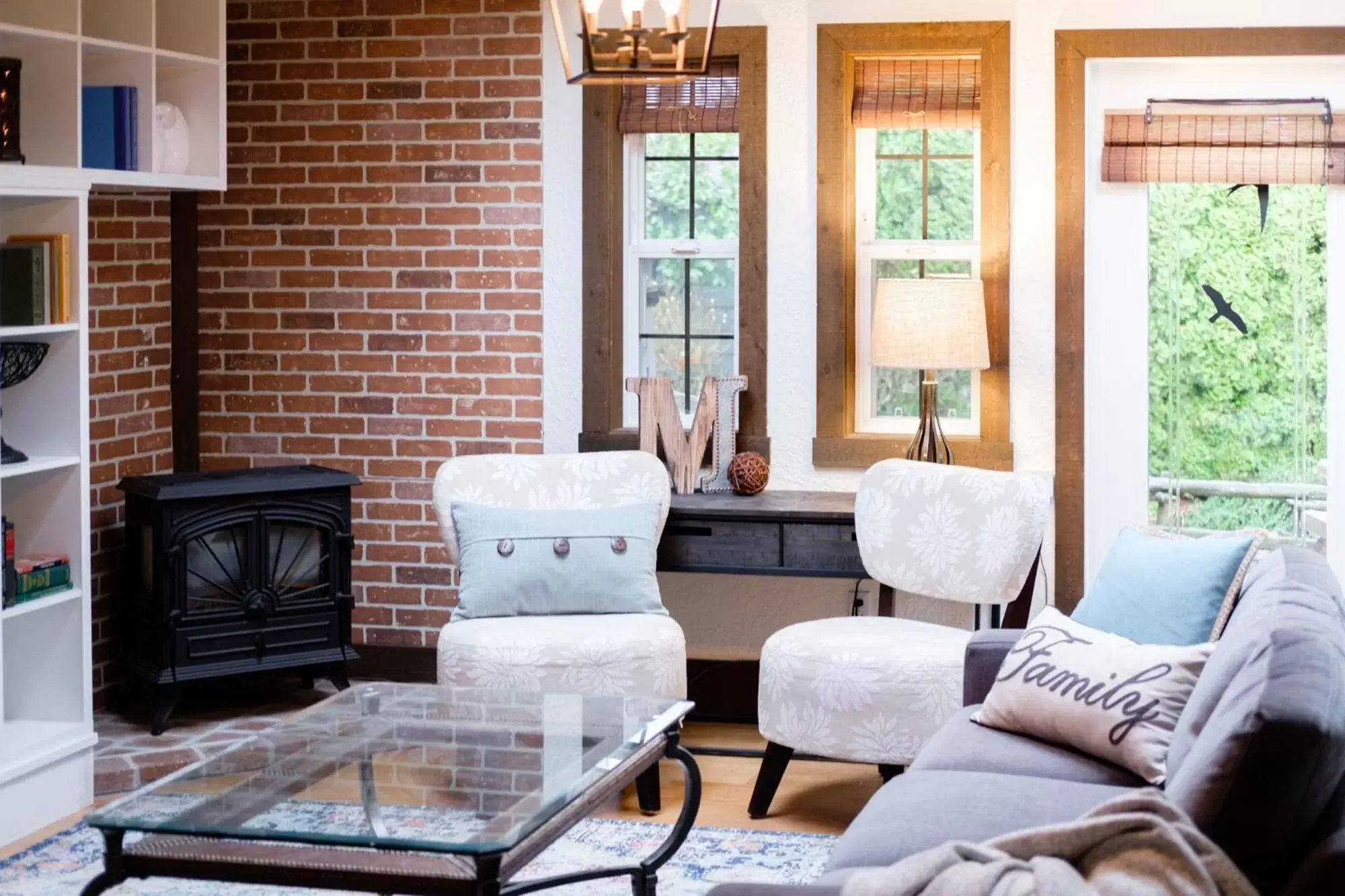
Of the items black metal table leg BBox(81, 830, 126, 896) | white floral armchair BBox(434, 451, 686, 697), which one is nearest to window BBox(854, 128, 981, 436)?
white floral armchair BBox(434, 451, 686, 697)

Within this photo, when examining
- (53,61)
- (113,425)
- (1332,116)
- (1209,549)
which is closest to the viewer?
(1209,549)

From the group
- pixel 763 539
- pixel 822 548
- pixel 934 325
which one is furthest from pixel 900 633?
pixel 934 325

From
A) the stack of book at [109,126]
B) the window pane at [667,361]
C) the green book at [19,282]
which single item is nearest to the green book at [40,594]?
the green book at [19,282]

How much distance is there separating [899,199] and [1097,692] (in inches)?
101

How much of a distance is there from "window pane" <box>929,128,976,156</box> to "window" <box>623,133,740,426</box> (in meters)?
0.68

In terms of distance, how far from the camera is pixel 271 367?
19.1ft

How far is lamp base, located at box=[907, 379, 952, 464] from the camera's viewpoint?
5.17 metres

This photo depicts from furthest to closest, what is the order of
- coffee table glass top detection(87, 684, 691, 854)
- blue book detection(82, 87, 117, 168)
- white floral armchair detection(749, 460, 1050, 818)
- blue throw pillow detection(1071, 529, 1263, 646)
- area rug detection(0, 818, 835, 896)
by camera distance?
blue book detection(82, 87, 117, 168) → white floral armchair detection(749, 460, 1050, 818) → area rug detection(0, 818, 835, 896) → blue throw pillow detection(1071, 529, 1263, 646) → coffee table glass top detection(87, 684, 691, 854)

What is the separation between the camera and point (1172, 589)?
11.6 feet

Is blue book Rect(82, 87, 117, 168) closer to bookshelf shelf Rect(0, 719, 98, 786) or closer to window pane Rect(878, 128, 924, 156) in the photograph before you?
bookshelf shelf Rect(0, 719, 98, 786)

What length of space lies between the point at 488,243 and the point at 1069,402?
200 cm

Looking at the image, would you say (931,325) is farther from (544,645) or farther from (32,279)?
(32,279)

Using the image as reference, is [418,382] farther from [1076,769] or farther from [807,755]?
[1076,769]

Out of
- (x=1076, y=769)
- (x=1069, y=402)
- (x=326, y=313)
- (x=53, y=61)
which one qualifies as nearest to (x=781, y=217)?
(x=1069, y=402)
